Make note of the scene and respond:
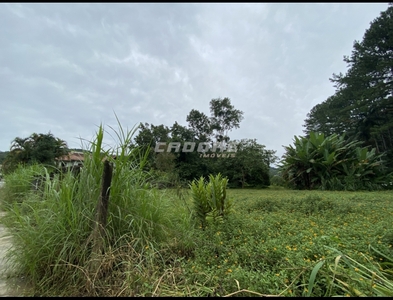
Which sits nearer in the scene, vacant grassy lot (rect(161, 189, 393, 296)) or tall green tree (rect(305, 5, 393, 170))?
vacant grassy lot (rect(161, 189, 393, 296))

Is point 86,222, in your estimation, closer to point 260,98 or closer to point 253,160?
point 260,98

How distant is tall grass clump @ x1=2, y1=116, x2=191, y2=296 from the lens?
1.29 m

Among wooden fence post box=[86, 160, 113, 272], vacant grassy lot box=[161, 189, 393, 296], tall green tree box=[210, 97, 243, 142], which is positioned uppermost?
tall green tree box=[210, 97, 243, 142]

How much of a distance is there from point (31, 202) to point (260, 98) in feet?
37.8

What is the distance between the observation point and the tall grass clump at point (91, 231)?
4.25 feet

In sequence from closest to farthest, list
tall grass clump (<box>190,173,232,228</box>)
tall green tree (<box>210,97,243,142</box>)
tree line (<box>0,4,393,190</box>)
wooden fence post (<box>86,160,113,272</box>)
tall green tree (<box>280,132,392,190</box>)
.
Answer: wooden fence post (<box>86,160,113,272</box>)
tall grass clump (<box>190,173,232,228</box>)
tall green tree (<box>280,132,392,190</box>)
tree line (<box>0,4,393,190</box>)
tall green tree (<box>210,97,243,142</box>)

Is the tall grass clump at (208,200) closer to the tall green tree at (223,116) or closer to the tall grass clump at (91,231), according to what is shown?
the tall grass clump at (91,231)

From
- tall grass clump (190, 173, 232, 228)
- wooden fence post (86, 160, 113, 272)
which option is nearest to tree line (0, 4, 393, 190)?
tall grass clump (190, 173, 232, 228)

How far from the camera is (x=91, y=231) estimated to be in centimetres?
150

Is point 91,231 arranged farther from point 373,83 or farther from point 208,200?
point 373,83

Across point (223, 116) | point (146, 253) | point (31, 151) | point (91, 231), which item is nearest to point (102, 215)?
point (91, 231)

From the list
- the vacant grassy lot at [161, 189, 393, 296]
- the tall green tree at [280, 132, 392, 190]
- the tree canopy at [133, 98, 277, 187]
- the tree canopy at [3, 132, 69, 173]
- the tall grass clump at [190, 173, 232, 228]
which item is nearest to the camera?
the vacant grassy lot at [161, 189, 393, 296]

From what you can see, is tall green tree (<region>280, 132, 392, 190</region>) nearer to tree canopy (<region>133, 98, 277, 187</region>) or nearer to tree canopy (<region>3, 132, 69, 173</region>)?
tree canopy (<region>133, 98, 277, 187</region>)

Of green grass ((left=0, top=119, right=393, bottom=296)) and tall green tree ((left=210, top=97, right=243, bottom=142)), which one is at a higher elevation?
tall green tree ((left=210, top=97, right=243, bottom=142))
